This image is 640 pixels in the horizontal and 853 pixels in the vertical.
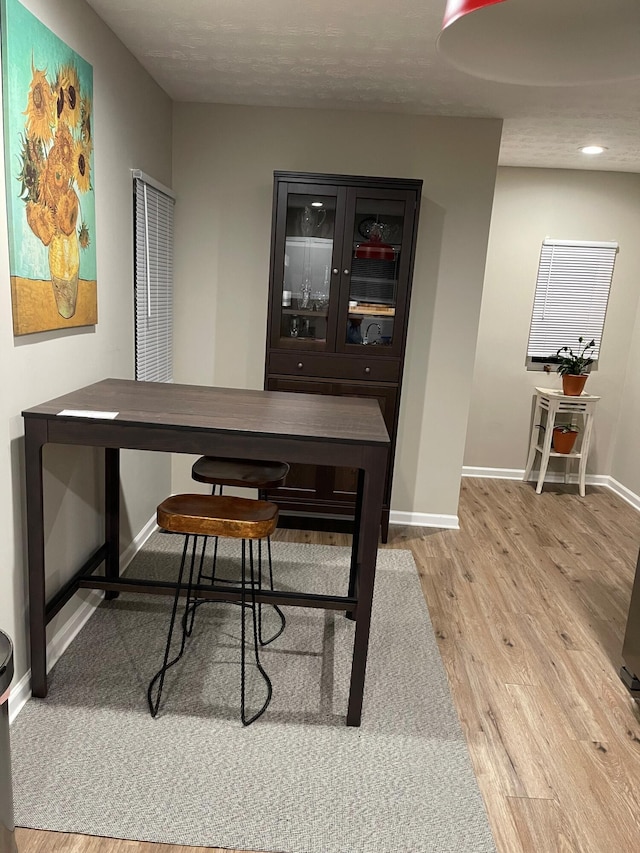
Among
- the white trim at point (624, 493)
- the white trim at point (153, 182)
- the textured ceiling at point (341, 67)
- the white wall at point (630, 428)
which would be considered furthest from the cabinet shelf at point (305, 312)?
the white trim at point (624, 493)

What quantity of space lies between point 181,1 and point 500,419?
3792 mm

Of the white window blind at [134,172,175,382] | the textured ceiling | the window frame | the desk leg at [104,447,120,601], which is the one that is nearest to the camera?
the textured ceiling

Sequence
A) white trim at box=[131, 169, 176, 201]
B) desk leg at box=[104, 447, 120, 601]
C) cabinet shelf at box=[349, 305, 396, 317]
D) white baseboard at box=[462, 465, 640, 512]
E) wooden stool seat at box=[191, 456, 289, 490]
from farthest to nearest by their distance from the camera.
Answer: white baseboard at box=[462, 465, 640, 512], cabinet shelf at box=[349, 305, 396, 317], white trim at box=[131, 169, 176, 201], desk leg at box=[104, 447, 120, 601], wooden stool seat at box=[191, 456, 289, 490]

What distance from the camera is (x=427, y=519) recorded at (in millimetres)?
4012

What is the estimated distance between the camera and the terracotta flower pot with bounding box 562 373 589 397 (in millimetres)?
4719

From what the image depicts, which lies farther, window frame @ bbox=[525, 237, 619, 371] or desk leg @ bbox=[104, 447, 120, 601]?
window frame @ bbox=[525, 237, 619, 371]

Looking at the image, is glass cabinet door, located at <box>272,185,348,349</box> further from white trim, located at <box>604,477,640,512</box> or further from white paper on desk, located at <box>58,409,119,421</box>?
white trim, located at <box>604,477,640,512</box>

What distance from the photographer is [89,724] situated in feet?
6.62

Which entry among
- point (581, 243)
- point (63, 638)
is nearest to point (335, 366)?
point (63, 638)

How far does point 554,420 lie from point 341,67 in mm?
3238

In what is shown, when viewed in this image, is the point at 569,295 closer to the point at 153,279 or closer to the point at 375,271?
the point at 375,271

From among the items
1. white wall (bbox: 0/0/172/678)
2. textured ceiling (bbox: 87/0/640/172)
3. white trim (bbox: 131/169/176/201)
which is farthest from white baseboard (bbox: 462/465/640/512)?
white trim (bbox: 131/169/176/201)

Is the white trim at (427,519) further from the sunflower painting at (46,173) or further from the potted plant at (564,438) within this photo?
the sunflower painting at (46,173)

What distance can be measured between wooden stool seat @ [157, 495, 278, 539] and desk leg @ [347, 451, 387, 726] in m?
0.31
